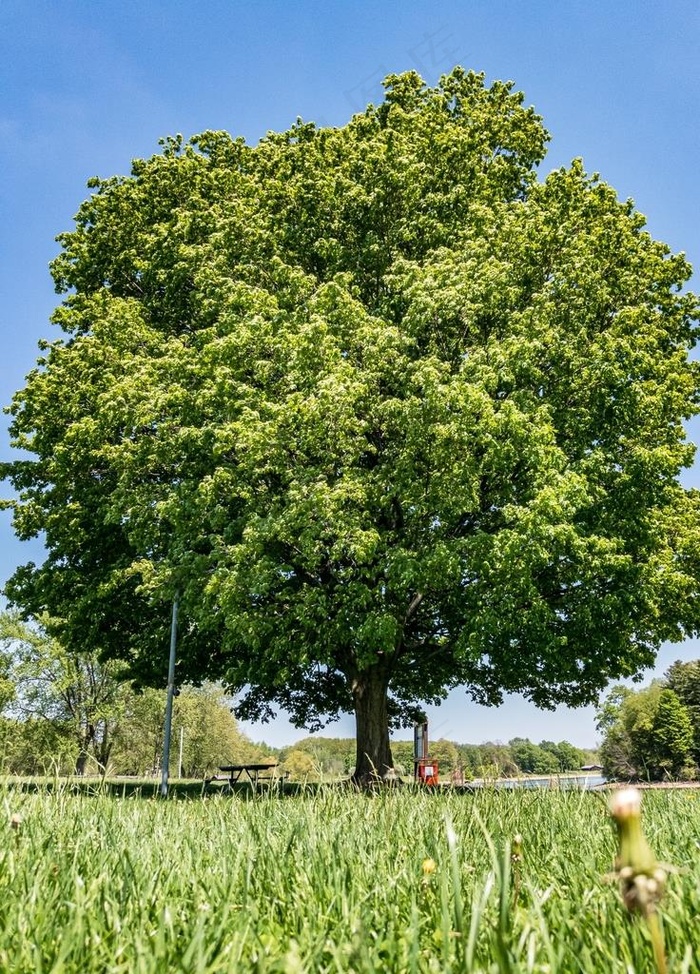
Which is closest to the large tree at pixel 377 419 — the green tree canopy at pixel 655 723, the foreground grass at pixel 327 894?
the foreground grass at pixel 327 894

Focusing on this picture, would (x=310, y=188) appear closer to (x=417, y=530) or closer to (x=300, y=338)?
(x=300, y=338)

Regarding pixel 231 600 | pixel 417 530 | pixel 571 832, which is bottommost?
pixel 571 832

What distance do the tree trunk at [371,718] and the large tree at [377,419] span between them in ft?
0.24

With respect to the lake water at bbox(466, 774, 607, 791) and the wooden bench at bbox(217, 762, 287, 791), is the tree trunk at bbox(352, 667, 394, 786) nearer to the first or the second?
the wooden bench at bbox(217, 762, 287, 791)

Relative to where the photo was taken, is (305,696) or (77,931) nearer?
(77,931)

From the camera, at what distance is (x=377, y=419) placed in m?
14.5

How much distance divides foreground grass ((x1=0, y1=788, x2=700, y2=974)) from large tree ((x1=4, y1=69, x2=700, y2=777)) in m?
8.50

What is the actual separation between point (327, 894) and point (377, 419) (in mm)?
12396

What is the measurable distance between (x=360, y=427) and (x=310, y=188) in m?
7.17

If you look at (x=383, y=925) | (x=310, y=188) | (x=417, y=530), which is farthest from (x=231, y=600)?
(x=383, y=925)

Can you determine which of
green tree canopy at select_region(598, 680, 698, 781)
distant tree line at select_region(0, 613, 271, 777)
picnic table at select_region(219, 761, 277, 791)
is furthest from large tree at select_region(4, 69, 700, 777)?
green tree canopy at select_region(598, 680, 698, 781)

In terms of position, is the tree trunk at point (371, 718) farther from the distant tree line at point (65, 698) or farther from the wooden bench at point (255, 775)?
the distant tree line at point (65, 698)

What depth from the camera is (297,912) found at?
2.24 m

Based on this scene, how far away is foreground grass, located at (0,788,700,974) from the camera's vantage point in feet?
4.76
